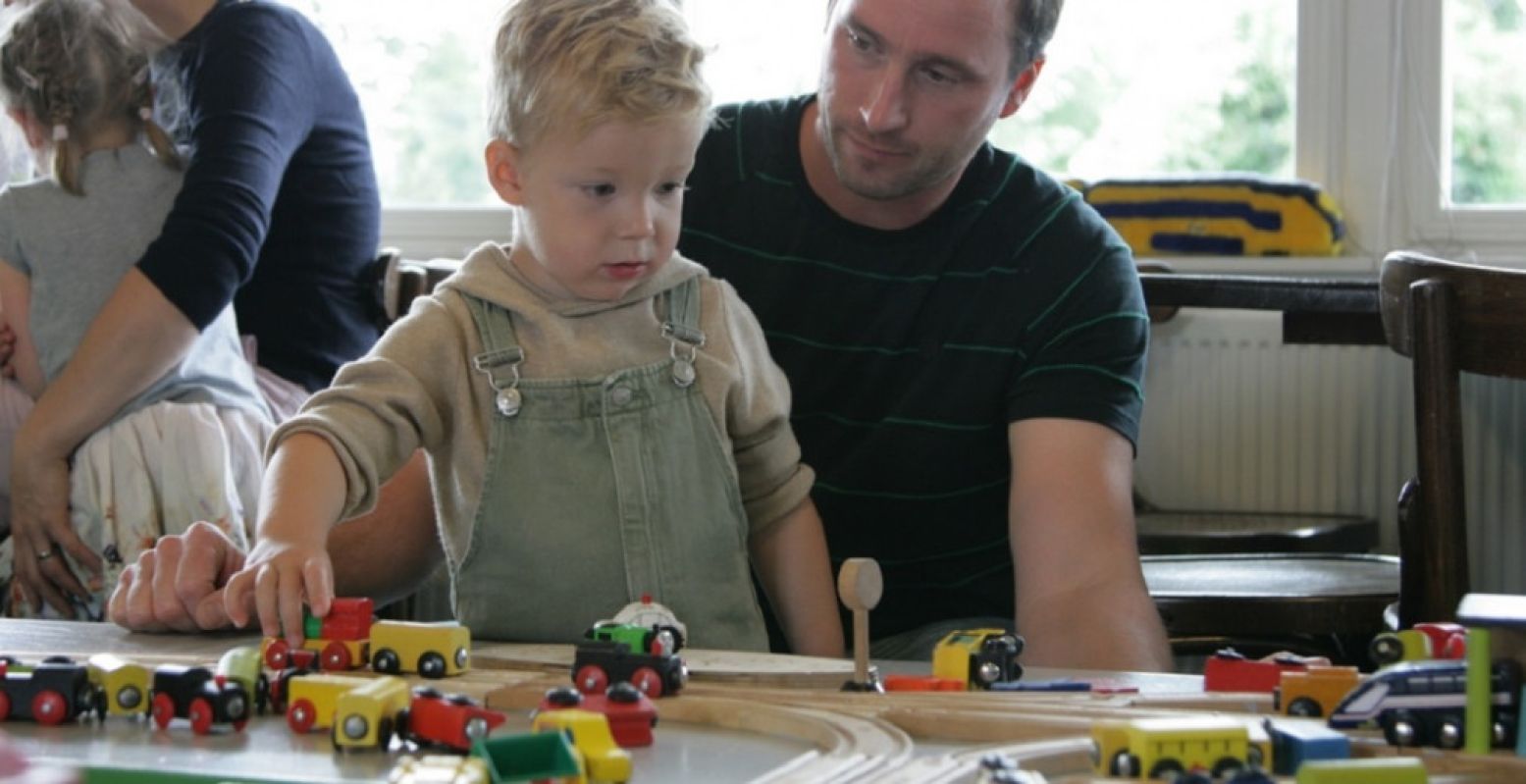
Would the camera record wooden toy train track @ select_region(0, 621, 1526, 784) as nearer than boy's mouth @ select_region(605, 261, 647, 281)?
Yes

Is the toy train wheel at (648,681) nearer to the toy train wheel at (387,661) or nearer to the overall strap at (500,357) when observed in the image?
the toy train wheel at (387,661)

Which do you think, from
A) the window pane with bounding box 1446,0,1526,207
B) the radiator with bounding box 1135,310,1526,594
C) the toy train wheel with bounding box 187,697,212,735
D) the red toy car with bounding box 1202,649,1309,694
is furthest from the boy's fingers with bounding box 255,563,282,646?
the window pane with bounding box 1446,0,1526,207

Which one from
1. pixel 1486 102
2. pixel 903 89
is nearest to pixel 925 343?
pixel 903 89

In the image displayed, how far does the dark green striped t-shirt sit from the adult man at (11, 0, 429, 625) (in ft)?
2.47

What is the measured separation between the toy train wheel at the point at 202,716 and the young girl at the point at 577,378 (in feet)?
1.30

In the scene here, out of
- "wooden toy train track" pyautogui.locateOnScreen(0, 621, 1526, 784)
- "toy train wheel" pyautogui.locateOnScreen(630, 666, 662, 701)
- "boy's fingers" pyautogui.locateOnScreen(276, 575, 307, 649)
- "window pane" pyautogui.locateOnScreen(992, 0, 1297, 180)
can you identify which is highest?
"window pane" pyautogui.locateOnScreen(992, 0, 1297, 180)

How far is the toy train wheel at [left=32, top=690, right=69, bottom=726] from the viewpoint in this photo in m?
1.06

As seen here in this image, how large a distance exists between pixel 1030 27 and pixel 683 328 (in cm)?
59

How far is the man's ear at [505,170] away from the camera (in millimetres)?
1536

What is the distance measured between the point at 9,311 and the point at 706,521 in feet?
4.26

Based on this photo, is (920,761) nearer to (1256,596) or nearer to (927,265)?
(927,265)

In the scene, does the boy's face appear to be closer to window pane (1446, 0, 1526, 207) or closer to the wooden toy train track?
the wooden toy train track

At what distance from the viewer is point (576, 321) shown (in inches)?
59.1

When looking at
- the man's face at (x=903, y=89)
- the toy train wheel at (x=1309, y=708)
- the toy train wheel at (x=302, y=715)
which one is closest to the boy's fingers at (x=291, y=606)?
the toy train wheel at (x=302, y=715)
